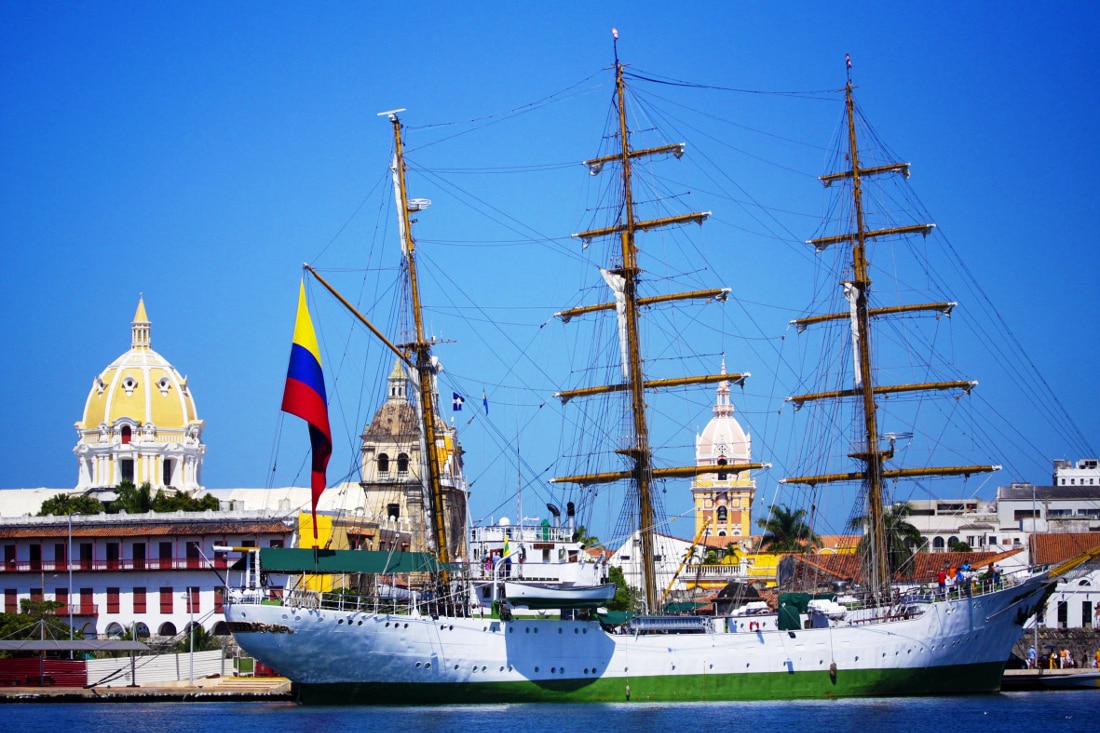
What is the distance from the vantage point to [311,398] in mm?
53906

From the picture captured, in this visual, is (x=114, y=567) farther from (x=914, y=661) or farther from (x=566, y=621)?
(x=914, y=661)

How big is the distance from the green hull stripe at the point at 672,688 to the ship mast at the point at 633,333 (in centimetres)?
615

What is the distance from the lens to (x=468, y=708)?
53.1 metres

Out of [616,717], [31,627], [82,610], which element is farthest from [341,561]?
[82,610]

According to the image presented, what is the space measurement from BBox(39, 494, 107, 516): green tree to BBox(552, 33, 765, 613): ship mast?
48.8 m

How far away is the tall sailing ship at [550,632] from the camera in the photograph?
5425 centimetres

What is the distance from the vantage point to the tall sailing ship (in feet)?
178

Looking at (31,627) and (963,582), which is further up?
(963,582)

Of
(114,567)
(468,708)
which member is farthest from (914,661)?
(114,567)

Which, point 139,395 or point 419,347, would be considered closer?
point 419,347

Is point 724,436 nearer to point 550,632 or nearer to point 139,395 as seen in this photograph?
point 139,395

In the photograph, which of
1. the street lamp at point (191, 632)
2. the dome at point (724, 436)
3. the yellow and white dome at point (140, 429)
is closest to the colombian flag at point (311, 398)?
the street lamp at point (191, 632)

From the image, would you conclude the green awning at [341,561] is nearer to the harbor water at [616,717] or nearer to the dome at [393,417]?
the harbor water at [616,717]

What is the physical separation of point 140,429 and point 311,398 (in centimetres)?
8053
